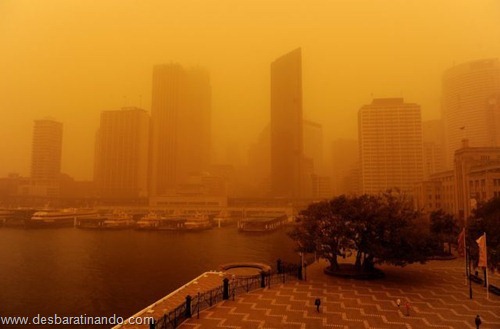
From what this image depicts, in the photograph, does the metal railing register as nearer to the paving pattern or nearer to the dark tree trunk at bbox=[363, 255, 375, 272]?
the paving pattern

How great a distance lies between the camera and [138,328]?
26.0 metres

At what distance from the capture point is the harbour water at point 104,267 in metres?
39.9

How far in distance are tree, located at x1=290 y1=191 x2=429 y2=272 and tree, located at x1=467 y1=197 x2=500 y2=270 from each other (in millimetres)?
5503

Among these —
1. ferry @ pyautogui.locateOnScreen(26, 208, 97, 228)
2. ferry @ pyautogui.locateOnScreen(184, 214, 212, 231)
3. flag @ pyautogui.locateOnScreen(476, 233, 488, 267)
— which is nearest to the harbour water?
ferry @ pyautogui.locateOnScreen(184, 214, 212, 231)

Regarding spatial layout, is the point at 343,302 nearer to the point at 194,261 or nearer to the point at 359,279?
the point at 359,279

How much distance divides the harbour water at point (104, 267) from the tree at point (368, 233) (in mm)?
18865

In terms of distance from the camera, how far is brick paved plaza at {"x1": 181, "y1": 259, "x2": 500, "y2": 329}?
25.4 m

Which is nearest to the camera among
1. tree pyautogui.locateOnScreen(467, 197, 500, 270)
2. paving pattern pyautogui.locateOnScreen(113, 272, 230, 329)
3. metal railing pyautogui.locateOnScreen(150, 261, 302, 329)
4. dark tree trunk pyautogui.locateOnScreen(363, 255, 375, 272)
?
metal railing pyautogui.locateOnScreen(150, 261, 302, 329)

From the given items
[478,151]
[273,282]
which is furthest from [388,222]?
[478,151]

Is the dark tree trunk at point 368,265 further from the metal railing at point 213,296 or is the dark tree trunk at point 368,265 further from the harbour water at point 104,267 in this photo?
the harbour water at point 104,267

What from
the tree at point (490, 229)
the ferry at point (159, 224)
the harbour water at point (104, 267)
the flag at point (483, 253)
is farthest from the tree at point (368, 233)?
the ferry at point (159, 224)

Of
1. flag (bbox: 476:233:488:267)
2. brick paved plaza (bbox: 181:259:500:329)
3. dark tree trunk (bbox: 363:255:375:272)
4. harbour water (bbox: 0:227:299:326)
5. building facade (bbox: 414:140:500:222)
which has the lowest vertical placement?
harbour water (bbox: 0:227:299:326)

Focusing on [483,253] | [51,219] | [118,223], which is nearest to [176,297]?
[483,253]

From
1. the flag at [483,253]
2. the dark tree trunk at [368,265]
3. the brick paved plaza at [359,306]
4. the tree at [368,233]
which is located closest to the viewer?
the brick paved plaza at [359,306]
